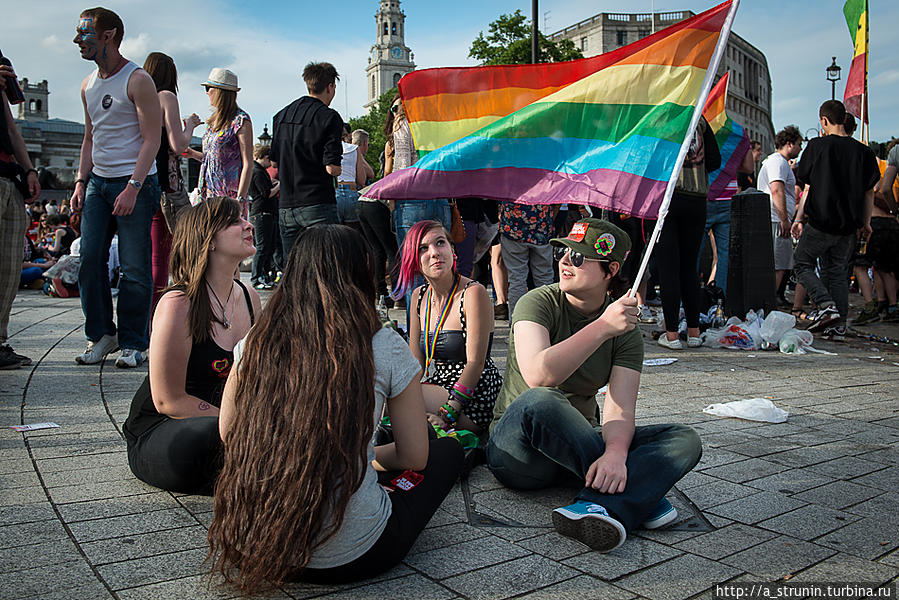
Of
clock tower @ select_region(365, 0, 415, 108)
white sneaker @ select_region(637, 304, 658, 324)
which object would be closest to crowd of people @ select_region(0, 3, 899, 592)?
white sneaker @ select_region(637, 304, 658, 324)

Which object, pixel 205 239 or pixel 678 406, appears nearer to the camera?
pixel 205 239

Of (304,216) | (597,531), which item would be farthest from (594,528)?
(304,216)

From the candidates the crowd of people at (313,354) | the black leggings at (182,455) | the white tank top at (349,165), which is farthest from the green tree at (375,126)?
the black leggings at (182,455)

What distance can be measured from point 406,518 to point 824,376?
489cm

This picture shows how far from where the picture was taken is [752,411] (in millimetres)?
4828

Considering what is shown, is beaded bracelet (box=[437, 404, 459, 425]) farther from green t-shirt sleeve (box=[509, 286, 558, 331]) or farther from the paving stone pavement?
green t-shirt sleeve (box=[509, 286, 558, 331])

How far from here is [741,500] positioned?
131 inches

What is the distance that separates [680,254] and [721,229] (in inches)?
103

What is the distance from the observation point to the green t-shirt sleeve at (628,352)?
3388 millimetres

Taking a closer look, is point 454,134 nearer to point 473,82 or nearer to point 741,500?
point 473,82

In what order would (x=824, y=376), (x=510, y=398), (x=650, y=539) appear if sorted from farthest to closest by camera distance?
1. (x=824, y=376)
2. (x=510, y=398)
3. (x=650, y=539)

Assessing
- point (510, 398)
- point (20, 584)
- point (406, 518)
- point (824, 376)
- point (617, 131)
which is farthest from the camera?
point (824, 376)

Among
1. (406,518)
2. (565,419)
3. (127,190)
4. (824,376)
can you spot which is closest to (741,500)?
(565,419)

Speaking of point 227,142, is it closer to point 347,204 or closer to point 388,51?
point 347,204
